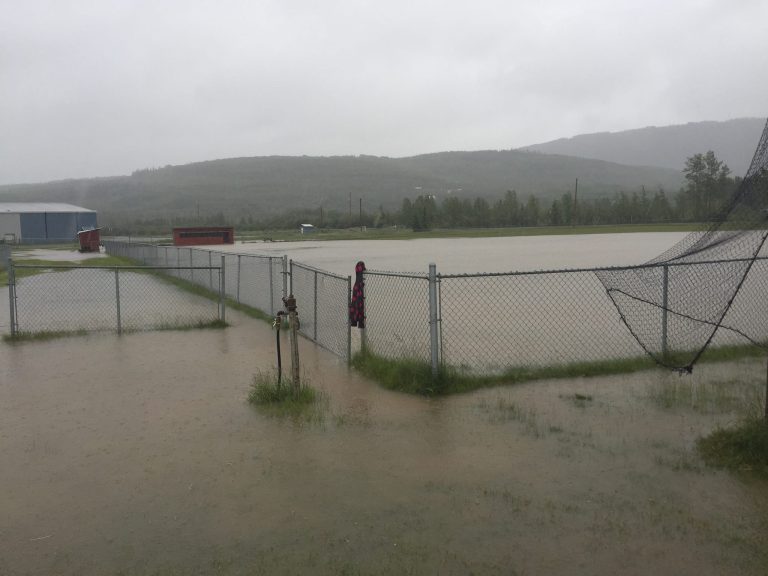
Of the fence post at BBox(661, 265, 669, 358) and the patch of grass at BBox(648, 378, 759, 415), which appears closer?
the patch of grass at BBox(648, 378, 759, 415)

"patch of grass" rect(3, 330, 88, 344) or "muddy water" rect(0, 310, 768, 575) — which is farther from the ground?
A: "patch of grass" rect(3, 330, 88, 344)

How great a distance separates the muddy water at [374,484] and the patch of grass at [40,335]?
397cm

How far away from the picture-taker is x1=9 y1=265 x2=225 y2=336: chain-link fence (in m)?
13.1

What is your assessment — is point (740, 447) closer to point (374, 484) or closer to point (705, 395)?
point (705, 395)

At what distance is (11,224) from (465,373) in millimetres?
82327

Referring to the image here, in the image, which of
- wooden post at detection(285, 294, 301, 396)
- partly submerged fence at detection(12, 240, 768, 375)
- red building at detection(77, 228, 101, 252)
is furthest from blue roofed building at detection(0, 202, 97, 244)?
wooden post at detection(285, 294, 301, 396)

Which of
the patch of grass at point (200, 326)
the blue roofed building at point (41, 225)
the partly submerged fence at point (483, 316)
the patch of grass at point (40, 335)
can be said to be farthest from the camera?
the blue roofed building at point (41, 225)

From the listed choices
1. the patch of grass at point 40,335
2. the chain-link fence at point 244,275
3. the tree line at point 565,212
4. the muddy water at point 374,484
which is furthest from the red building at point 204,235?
the muddy water at point 374,484

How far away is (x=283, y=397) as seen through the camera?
7.36 metres

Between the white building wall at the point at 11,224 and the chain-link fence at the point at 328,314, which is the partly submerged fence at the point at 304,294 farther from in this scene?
the white building wall at the point at 11,224

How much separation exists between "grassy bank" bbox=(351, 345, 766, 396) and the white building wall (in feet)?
262

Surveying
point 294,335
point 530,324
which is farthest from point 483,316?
point 294,335

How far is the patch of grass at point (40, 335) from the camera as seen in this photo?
1177cm

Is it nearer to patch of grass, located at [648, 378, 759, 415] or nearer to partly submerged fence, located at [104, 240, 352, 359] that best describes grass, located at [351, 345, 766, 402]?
patch of grass, located at [648, 378, 759, 415]
